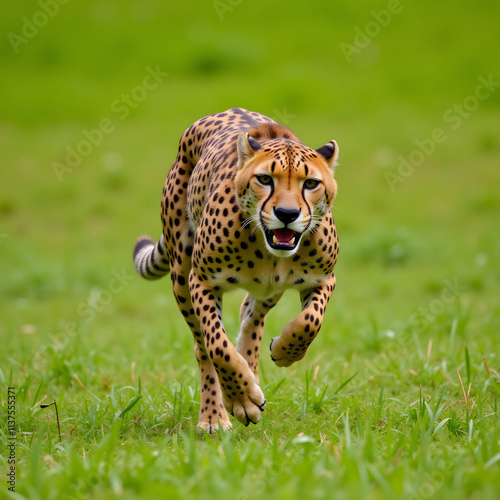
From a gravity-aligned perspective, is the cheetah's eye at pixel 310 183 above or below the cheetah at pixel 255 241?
above

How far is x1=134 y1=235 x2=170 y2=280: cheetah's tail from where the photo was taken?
4809mm

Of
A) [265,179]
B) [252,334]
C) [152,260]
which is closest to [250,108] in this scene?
[152,260]

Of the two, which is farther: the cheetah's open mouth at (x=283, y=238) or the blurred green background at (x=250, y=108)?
the blurred green background at (x=250, y=108)

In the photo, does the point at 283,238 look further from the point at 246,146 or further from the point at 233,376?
the point at 233,376

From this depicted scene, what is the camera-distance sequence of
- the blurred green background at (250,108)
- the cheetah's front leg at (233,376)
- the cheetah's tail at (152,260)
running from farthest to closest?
1. the blurred green background at (250,108)
2. the cheetah's tail at (152,260)
3. the cheetah's front leg at (233,376)

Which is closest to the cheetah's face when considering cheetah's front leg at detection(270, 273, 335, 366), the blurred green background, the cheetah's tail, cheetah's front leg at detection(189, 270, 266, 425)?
cheetah's front leg at detection(270, 273, 335, 366)

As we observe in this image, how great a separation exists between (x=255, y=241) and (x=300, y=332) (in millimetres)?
489

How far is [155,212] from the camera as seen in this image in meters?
10.5

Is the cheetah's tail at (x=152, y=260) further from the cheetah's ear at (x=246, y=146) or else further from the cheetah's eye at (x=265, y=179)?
the cheetah's eye at (x=265, y=179)

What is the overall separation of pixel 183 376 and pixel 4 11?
1037cm

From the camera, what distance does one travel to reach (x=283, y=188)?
341cm

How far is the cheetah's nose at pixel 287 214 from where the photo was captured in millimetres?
3285

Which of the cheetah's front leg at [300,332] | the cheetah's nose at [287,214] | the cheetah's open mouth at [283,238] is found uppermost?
the cheetah's nose at [287,214]

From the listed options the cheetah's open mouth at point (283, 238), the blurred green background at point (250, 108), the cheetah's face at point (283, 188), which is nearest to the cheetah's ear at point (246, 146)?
the cheetah's face at point (283, 188)
